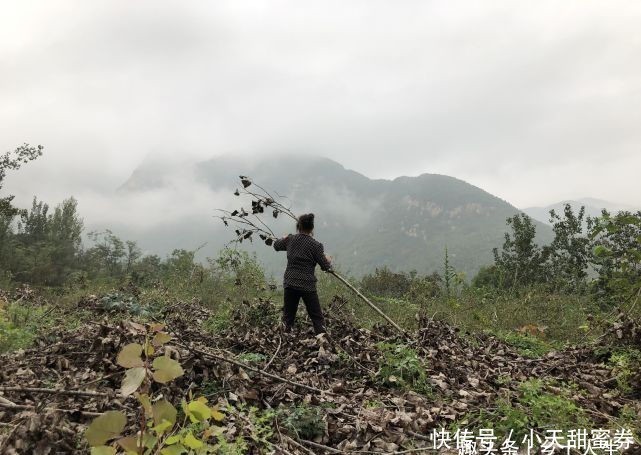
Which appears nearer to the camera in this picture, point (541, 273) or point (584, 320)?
point (584, 320)

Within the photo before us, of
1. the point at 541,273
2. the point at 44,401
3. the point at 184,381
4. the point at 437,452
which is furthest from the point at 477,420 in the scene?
the point at 541,273

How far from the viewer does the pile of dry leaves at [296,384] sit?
3693mm

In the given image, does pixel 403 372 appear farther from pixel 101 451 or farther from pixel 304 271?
pixel 101 451

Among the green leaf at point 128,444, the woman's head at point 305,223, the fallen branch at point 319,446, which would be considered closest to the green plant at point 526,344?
the woman's head at point 305,223

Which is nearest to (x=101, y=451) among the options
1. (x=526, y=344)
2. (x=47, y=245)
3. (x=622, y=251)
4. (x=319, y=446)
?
(x=319, y=446)

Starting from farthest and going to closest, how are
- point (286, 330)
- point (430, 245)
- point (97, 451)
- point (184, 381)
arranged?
point (430, 245)
point (286, 330)
point (184, 381)
point (97, 451)

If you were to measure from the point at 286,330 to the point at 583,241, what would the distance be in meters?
30.6

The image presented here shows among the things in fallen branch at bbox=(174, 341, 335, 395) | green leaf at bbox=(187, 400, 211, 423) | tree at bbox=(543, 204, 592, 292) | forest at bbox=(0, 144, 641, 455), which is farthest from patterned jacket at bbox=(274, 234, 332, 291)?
tree at bbox=(543, 204, 592, 292)

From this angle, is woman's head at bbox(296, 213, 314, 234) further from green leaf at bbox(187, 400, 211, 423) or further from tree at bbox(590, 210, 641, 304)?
green leaf at bbox(187, 400, 211, 423)

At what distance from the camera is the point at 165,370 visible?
5.46 feet

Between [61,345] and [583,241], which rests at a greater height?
[583,241]

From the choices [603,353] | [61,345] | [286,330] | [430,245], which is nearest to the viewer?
[61,345]

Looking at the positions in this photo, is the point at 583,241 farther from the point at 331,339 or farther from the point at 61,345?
the point at 61,345

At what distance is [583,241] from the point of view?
31828 millimetres
